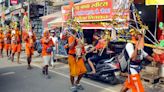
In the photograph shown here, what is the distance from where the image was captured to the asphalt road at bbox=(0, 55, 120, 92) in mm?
9392

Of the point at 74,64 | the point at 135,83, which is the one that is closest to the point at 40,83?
the point at 74,64

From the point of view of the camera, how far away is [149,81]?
397 inches

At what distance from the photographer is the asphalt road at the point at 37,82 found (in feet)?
30.8

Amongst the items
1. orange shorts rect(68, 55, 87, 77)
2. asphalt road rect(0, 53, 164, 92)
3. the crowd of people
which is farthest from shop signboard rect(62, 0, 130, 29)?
orange shorts rect(68, 55, 87, 77)

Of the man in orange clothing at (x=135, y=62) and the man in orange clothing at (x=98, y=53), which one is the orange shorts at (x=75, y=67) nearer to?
the man in orange clothing at (x=98, y=53)

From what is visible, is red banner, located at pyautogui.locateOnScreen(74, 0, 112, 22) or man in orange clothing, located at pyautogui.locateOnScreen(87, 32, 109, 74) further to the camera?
red banner, located at pyautogui.locateOnScreen(74, 0, 112, 22)

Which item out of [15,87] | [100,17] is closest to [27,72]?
[15,87]

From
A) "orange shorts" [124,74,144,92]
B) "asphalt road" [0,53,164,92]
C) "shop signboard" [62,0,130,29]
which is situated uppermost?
"shop signboard" [62,0,130,29]

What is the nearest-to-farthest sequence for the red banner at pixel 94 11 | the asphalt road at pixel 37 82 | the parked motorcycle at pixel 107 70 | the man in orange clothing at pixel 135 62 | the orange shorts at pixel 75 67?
1. the man in orange clothing at pixel 135 62
2. the orange shorts at pixel 75 67
3. the asphalt road at pixel 37 82
4. the parked motorcycle at pixel 107 70
5. the red banner at pixel 94 11

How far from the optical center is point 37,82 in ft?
33.9

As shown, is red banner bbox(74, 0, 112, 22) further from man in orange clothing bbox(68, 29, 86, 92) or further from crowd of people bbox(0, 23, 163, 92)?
man in orange clothing bbox(68, 29, 86, 92)

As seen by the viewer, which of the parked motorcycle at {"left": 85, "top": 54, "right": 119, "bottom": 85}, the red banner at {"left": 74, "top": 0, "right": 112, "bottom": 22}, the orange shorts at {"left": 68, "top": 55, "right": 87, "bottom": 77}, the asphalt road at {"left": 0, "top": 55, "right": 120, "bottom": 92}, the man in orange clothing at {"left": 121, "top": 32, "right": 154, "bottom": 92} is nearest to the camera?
the man in orange clothing at {"left": 121, "top": 32, "right": 154, "bottom": 92}

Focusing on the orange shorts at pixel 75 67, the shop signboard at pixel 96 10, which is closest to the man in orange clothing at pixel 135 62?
the orange shorts at pixel 75 67

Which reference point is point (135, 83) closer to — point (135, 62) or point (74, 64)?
point (135, 62)
